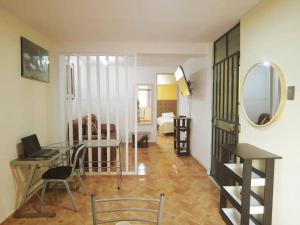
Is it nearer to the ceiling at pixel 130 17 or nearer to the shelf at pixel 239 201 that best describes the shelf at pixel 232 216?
the shelf at pixel 239 201

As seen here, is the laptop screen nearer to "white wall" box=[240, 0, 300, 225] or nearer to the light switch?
"white wall" box=[240, 0, 300, 225]

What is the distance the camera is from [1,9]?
228 centimetres

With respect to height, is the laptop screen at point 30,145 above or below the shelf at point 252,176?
above

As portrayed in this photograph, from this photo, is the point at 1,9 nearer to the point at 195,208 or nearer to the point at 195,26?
the point at 195,26

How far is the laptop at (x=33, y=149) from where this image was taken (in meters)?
2.59

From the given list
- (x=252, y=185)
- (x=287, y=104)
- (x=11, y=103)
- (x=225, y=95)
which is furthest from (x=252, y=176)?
(x=11, y=103)

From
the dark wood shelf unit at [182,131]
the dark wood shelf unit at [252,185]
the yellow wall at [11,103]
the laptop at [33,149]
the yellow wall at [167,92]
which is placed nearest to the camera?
the dark wood shelf unit at [252,185]

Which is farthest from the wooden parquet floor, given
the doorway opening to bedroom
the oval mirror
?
the doorway opening to bedroom

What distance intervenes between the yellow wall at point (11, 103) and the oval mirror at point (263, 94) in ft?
9.06

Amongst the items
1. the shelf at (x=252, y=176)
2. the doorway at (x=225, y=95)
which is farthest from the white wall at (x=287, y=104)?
the doorway at (x=225, y=95)

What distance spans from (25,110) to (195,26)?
2574mm

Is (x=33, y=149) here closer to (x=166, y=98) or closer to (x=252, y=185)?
(x=252, y=185)

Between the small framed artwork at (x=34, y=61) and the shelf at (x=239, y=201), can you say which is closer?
the shelf at (x=239, y=201)

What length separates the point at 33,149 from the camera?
2.72 metres
